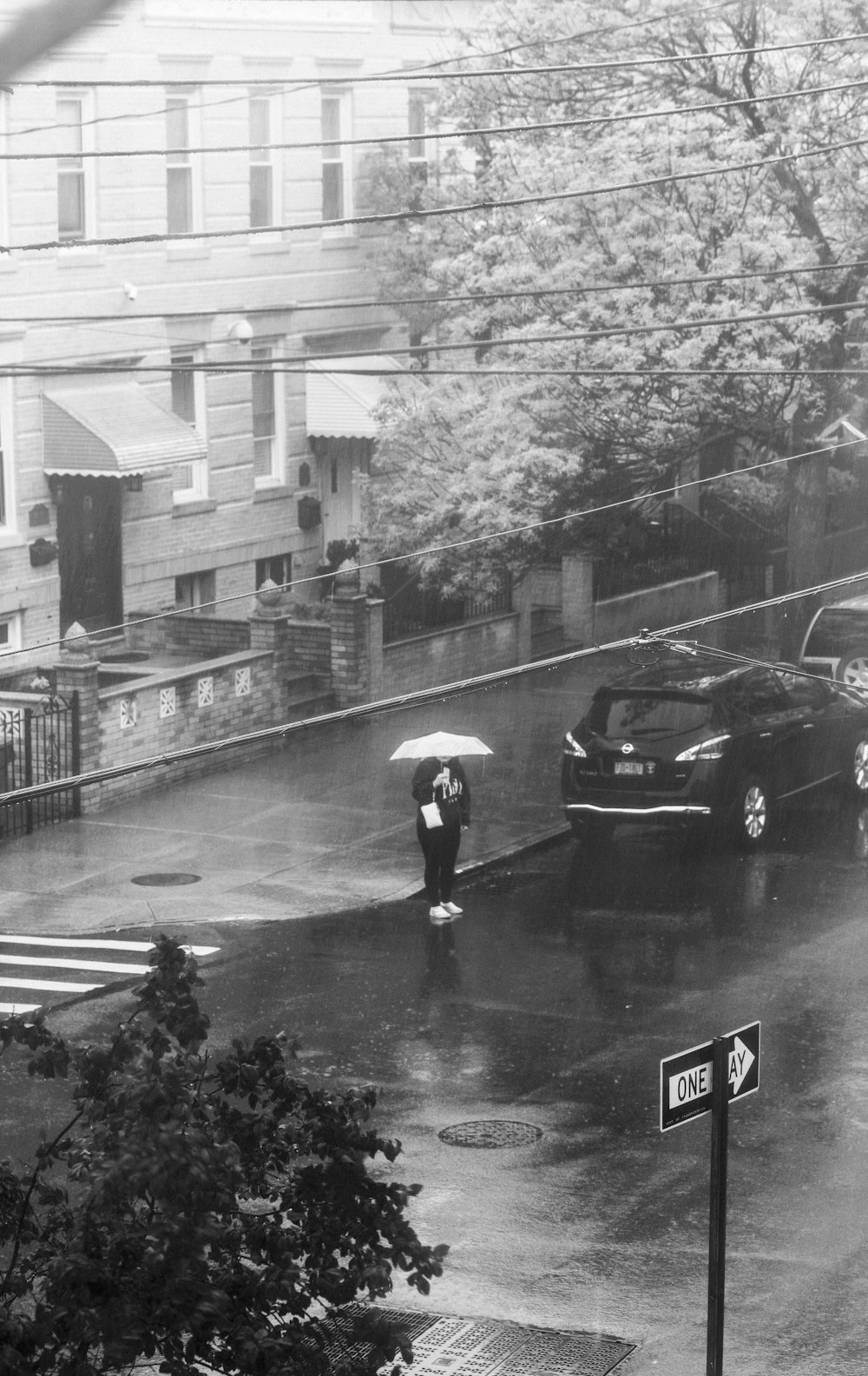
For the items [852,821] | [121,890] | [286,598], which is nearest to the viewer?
[121,890]

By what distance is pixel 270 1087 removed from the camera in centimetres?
554

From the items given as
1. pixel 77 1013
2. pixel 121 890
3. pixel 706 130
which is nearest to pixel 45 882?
pixel 121 890

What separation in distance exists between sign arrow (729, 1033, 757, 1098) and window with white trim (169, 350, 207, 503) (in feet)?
66.0

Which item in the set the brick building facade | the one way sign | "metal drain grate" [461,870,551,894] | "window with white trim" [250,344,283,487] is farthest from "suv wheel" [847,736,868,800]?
the one way sign

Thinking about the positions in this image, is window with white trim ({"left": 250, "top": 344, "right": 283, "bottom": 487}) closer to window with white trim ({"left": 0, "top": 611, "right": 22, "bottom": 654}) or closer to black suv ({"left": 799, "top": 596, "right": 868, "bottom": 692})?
window with white trim ({"left": 0, "top": 611, "right": 22, "bottom": 654})

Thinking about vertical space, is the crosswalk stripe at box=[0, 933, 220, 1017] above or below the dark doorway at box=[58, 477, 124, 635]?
below

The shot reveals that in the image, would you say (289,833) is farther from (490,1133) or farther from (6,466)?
(490,1133)

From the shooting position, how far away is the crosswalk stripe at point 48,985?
14.6m

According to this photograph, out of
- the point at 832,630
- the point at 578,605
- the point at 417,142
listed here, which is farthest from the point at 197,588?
the point at 832,630

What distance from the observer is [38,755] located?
21.1 metres

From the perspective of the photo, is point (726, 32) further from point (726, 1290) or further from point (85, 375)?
point (726, 1290)

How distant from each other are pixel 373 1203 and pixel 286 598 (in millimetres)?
21858

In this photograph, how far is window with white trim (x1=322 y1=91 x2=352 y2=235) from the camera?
2894 centimetres

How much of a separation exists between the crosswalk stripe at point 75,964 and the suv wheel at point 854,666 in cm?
1069
